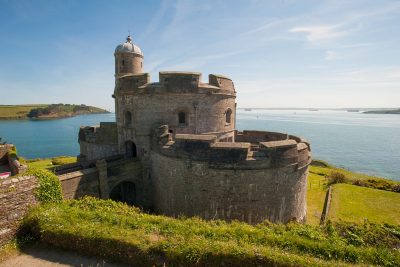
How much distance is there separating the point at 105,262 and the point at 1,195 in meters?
4.41

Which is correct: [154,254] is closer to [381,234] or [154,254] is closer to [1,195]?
[1,195]

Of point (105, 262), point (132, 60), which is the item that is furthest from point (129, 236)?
point (132, 60)

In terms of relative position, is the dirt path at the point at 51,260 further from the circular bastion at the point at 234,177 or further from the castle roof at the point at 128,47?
the castle roof at the point at 128,47

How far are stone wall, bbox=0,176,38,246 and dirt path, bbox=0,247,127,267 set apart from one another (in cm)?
113

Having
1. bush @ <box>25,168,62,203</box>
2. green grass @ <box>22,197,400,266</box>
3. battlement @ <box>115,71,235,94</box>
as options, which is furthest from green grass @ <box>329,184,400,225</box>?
bush @ <box>25,168,62,203</box>

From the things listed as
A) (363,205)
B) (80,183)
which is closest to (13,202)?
(80,183)

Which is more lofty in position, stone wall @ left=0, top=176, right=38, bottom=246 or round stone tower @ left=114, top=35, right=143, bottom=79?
round stone tower @ left=114, top=35, right=143, bottom=79

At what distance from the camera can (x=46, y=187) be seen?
1015cm

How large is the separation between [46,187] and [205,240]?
7050mm

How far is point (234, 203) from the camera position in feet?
40.4

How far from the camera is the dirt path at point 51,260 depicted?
7.49 m

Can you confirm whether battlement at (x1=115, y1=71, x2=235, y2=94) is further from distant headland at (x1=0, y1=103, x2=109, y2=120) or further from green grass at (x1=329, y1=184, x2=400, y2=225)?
distant headland at (x1=0, y1=103, x2=109, y2=120)

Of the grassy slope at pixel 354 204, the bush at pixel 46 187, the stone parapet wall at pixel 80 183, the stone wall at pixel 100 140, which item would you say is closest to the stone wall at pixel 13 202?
the bush at pixel 46 187

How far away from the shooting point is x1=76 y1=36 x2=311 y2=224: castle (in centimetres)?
1215
